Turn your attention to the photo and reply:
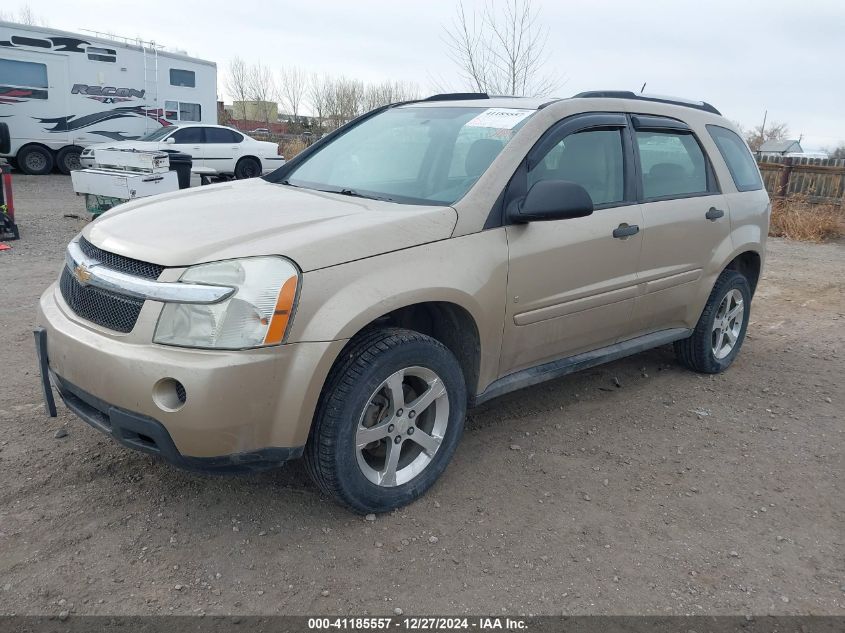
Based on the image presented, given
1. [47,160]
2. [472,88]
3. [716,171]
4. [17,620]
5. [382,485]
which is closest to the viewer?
[17,620]

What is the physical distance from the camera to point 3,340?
5.05m

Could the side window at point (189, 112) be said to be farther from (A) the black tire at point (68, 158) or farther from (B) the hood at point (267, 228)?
(B) the hood at point (267, 228)

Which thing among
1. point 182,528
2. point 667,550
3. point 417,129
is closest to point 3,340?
point 182,528

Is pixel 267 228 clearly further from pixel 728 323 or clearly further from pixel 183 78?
pixel 183 78

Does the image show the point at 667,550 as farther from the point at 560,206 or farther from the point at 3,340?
the point at 3,340

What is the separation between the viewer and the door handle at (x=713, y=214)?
4473 millimetres

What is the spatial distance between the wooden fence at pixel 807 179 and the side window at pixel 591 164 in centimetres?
1214

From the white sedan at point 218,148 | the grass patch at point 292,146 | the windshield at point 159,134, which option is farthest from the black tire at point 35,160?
the grass patch at point 292,146

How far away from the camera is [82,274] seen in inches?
112

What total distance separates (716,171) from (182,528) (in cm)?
387

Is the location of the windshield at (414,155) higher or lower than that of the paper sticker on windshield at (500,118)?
lower

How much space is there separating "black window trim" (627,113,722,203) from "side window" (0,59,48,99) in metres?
17.7

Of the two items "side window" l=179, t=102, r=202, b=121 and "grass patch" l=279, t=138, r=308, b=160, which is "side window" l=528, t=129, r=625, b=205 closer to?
"side window" l=179, t=102, r=202, b=121

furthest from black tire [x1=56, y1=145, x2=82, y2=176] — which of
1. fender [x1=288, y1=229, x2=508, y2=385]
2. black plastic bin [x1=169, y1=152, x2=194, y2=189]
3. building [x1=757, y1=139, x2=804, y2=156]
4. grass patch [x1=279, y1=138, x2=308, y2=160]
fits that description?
building [x1=757, y1=139, x2=804, y2=156]
